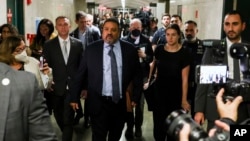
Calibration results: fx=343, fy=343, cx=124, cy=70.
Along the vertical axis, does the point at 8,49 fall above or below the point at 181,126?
above

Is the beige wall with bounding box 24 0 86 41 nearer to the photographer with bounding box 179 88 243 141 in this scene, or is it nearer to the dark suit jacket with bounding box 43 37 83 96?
the dark suit jacket with bounding box 43 37 83 96

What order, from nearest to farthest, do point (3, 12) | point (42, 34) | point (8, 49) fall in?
1. point (8, 49)
2. point (42, 34)
3. point (3, 12)

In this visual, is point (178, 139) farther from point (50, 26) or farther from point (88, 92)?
point (50, 26)

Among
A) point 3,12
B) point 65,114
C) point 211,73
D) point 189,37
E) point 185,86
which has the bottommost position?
point 65,114

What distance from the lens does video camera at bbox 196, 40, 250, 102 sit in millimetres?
2090

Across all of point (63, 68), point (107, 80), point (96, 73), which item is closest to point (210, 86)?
point (107, 80)

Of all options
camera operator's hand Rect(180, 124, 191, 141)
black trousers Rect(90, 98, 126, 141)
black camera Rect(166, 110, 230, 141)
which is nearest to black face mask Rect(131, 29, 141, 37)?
black trousers Rect(90, 98, 126, 141)

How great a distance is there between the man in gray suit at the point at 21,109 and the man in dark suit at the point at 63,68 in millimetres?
2197

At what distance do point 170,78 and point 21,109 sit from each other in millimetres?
2366

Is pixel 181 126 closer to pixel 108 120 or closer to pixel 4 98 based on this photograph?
pixel 4 98

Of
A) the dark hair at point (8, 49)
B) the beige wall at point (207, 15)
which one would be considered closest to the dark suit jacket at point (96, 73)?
the dark hair at point (8, 49)

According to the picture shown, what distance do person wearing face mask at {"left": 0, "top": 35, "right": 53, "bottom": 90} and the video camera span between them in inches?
53.0

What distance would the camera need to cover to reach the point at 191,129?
1.23 m

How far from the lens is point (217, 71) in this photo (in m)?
2.40
